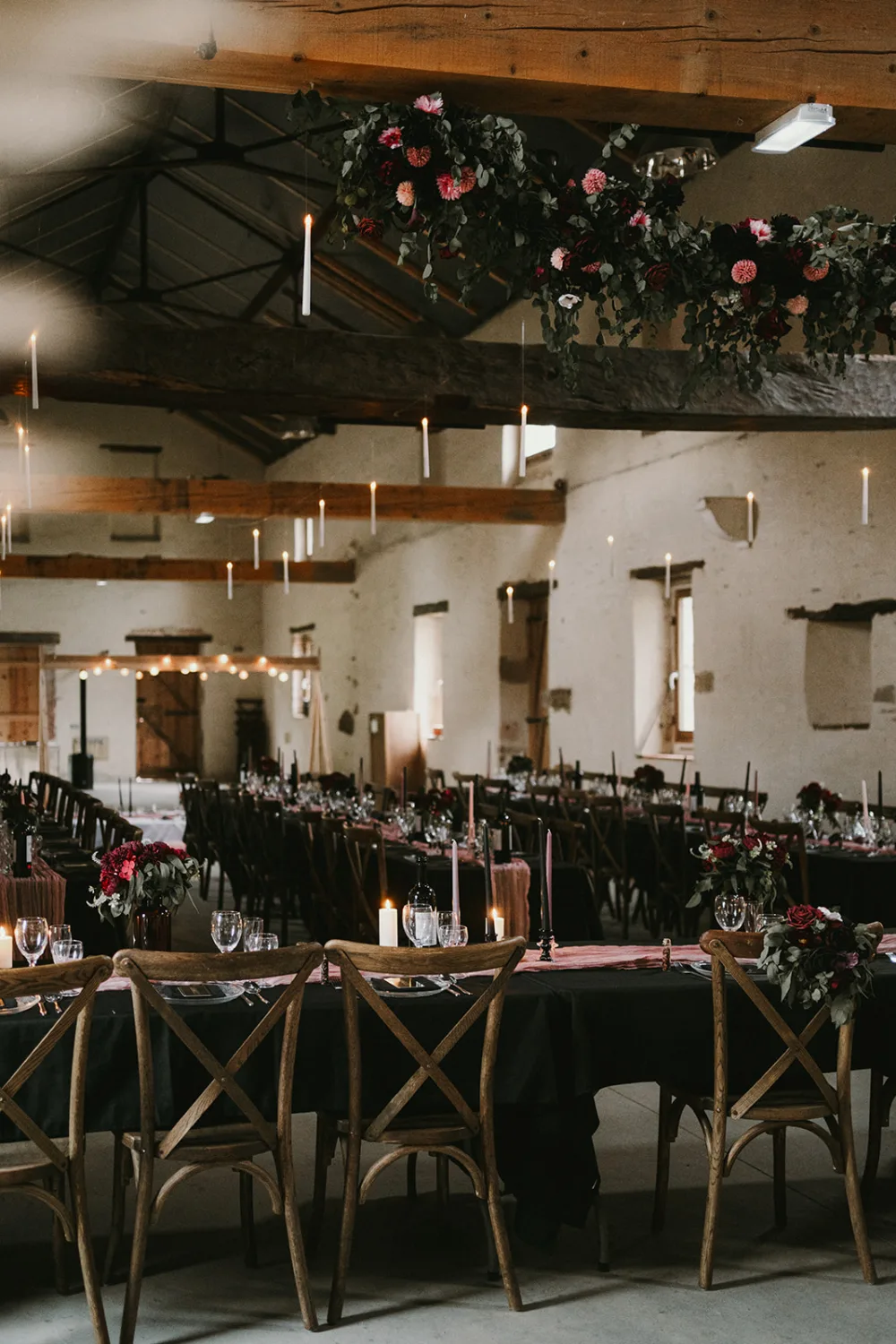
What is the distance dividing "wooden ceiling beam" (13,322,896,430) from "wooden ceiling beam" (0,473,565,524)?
5.32 metres

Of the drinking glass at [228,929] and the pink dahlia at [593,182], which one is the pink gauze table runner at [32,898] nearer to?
the drinking glass at [228,929]

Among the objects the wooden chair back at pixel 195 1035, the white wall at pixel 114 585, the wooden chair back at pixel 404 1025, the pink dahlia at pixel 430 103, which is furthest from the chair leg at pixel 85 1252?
the white wall at pixel 114 585

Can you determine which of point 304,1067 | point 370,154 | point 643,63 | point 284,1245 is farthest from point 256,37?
point 284,1245

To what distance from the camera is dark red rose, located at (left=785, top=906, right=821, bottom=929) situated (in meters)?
3.59

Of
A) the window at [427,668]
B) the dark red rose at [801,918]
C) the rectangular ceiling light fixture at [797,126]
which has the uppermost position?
the rectangular ceiling light fixture at [797,126]

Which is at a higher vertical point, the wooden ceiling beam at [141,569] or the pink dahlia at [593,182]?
the wooden ceiling beam at [141,569]

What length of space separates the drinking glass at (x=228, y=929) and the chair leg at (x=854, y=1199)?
5.55 ft

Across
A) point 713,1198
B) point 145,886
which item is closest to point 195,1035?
point 145,886

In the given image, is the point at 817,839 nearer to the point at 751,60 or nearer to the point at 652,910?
the point at 652,910

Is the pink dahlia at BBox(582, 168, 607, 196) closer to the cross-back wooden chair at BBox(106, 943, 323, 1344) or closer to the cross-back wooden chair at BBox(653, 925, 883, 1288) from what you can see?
the cross-back wooden chair at BBox(653, 925, 883, 1288)

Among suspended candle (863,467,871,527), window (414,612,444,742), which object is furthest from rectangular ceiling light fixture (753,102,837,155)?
window (414,612,444,742)

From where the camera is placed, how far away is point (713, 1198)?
3605 mm

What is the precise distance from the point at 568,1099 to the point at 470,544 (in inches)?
479

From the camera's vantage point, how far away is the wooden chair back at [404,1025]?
3.42 m
